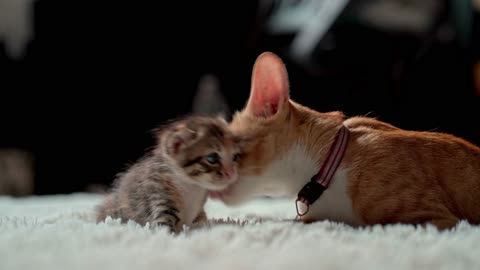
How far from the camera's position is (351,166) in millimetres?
1391

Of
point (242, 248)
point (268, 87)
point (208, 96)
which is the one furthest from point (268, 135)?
point (208, 96)

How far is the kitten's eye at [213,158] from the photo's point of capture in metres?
1.34

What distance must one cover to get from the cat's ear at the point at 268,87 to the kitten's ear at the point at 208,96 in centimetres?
156

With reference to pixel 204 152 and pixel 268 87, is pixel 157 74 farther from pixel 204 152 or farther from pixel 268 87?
pixel 204 152

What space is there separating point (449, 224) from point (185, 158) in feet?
2.19

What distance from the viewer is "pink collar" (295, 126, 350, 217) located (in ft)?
4.56

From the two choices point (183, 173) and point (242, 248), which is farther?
point (183, 173)

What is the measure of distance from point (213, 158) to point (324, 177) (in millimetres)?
299

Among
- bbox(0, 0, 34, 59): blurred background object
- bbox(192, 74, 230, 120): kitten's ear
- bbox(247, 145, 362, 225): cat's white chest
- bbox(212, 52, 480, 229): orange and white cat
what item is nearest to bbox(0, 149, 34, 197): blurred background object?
bbox(0, 0, 34, 59): blurred background object

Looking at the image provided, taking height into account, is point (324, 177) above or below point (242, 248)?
above

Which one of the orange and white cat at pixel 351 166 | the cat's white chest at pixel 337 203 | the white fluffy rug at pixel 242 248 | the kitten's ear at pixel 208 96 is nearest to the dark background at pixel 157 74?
the kitten's ear at pixel 208 96

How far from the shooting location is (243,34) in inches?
122

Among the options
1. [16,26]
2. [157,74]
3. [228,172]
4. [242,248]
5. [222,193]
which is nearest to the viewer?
[242,248]

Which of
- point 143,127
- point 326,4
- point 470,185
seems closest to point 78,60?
point 143,127
